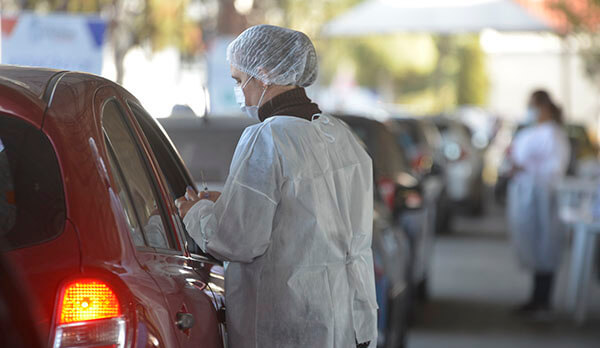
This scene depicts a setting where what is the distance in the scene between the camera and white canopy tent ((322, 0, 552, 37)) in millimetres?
19578

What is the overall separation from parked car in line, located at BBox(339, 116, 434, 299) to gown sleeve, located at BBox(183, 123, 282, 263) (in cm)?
546

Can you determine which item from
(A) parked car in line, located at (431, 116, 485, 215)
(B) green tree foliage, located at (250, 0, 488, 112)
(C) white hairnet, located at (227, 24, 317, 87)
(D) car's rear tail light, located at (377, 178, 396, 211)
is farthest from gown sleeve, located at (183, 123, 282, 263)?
(B) green tree foliage, located at (250, 0, 488, 112)

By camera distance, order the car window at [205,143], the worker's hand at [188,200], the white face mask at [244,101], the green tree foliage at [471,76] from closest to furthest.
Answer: the worker's hand at [188,200] → the white face mask at [244,101] → the car window at [205,143] → the green tree foliage at [471,76]

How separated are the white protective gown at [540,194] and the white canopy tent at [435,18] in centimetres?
989

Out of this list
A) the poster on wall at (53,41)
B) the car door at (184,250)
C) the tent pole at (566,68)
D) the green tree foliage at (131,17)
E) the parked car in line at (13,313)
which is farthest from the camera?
the tent pole at (566,68)

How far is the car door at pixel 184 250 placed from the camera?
3.40m

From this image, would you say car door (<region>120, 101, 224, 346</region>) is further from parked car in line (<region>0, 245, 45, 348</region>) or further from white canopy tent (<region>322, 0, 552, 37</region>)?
white canopy tent (<region>322, 0, 552, 37</region>)

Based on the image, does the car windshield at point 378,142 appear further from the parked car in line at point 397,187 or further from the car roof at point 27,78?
the car roof at point 27,78

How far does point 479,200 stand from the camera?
20.7 metres

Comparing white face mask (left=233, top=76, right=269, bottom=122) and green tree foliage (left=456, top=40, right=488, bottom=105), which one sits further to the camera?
green tree foliage (left=456, top=40, right=488, bottom=105)

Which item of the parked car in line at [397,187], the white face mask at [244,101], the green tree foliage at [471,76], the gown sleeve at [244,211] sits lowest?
the green tree foliage at [471,76]

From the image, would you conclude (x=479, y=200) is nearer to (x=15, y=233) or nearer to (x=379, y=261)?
(x=379, y=261)

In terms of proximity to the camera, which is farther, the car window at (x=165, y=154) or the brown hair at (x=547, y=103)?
the brown hair at (x=547, y=103)

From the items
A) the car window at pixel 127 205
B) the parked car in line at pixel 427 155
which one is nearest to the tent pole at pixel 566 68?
the parked car in line at pixel 427 155
